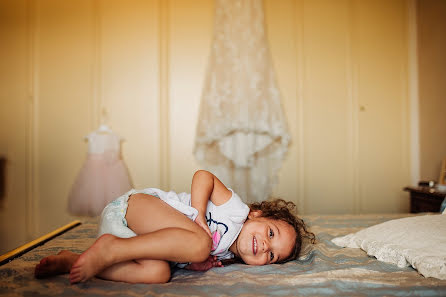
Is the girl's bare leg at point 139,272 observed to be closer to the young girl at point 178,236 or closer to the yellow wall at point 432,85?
the young girl at point 178,236

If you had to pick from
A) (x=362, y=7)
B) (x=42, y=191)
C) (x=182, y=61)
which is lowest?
(x=42, y=191)

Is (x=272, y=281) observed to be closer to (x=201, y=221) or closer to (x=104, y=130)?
(x=201, y=221)

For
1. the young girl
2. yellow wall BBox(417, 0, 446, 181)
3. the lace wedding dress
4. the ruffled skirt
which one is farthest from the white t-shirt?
yellow wall BBox(417, 0, 446, 181)

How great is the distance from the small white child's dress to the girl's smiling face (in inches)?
70.8

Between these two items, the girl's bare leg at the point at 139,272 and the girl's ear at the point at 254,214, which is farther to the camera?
the girl's ear at the point at 254,214

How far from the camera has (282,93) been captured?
9.55 ft

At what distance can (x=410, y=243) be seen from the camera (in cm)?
103

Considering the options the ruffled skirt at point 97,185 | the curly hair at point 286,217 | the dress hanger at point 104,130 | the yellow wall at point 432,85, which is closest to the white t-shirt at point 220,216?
the curly hair at point 286,217

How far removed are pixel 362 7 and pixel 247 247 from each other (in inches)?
110

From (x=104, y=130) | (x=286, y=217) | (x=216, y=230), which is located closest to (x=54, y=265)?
(x=216, y=230)

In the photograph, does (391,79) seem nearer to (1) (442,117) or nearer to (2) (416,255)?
(1) (442,117)

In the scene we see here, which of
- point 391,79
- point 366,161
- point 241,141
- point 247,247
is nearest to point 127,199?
point 247,247

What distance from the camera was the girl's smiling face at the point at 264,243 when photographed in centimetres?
108

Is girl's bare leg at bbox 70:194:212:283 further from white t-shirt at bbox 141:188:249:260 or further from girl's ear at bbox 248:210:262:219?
girl's ear at bbox 248:210:262:219
